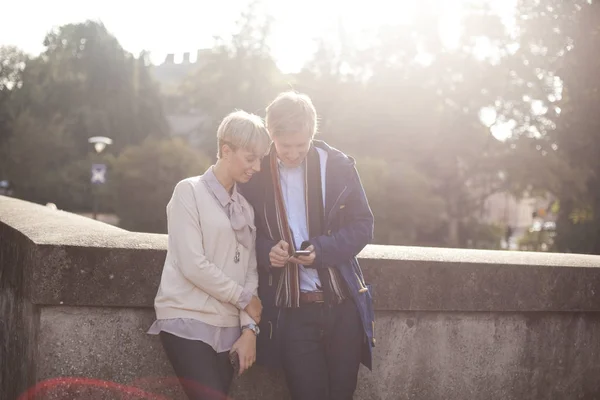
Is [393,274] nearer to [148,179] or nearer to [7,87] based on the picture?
[148,179]

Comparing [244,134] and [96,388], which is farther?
[96,388]

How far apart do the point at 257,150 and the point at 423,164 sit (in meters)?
38.6

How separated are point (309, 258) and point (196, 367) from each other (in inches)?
21.0

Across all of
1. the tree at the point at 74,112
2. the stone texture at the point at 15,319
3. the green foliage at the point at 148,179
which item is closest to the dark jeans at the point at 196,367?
the stone texture at the point at 15,319

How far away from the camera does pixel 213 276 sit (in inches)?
105

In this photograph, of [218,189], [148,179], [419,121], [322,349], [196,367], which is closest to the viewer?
[196,367]

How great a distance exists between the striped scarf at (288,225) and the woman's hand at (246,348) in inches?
7.2

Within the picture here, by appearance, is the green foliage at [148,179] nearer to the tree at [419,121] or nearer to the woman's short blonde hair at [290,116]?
the tree at [419,121]

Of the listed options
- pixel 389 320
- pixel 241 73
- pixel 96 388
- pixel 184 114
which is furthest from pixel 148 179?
pixel 96 388

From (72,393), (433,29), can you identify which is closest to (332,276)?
(72,393)

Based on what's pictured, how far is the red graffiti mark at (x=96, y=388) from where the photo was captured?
311 cm

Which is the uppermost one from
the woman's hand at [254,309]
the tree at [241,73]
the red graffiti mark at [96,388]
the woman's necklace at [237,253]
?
the tree at [241,73]

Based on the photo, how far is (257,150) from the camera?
2764 mm

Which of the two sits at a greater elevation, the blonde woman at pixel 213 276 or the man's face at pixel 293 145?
A: the man's face at pixel 293 145
